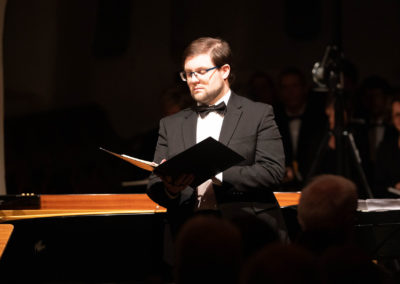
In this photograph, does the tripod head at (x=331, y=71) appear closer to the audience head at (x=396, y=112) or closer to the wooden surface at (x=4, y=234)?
the audience head at (x=396, y=112)

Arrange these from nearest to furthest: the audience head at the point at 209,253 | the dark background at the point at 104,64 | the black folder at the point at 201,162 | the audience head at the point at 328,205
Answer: the audience head at the point at 209,253, the audience head at the point at 328,205, the black folder at the point at 201,162, the dark background at the point at 104,64

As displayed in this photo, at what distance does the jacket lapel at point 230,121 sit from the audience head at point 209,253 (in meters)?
1.24

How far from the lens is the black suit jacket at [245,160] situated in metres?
2.33

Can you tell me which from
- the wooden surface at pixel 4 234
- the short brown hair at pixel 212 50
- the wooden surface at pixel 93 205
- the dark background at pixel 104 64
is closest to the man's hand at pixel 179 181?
the short brown hair at pixel 212 50

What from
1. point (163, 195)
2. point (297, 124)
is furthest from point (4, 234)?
point (297, 124)

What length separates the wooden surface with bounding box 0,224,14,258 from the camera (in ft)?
8.12

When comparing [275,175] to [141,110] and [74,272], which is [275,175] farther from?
[141,110]

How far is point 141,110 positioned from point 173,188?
3.30 m

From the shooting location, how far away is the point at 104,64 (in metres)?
5.39

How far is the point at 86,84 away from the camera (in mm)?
5406

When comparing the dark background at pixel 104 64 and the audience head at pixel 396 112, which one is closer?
the audience head at pixel 396 112

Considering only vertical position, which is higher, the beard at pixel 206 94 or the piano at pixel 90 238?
the beard at pixel 206 94

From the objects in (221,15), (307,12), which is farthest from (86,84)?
(307,12)

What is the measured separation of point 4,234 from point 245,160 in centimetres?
104
